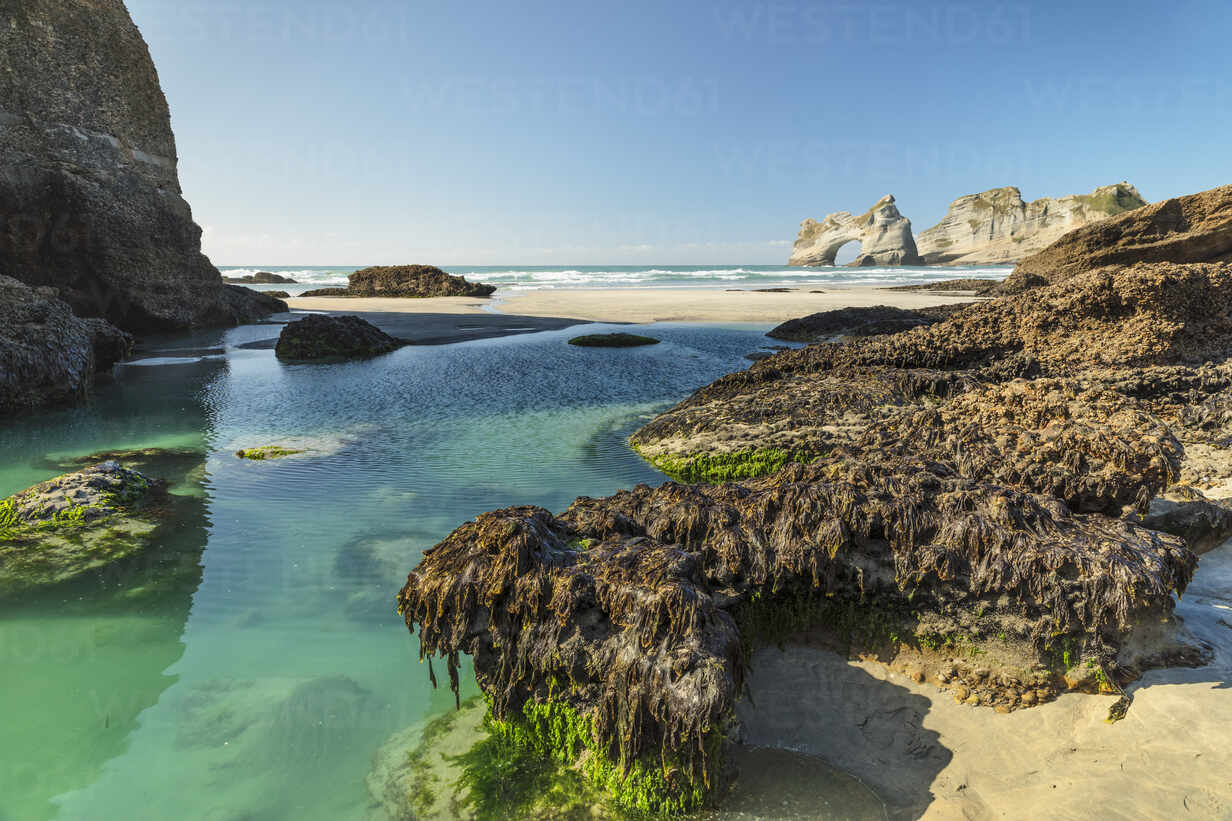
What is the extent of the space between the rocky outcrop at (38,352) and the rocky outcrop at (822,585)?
1186 cm

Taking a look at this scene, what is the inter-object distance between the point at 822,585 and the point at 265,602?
14.1ft

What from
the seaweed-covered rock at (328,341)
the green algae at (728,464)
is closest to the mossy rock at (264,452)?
the green algae at (728,464)

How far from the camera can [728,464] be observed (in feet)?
24.6

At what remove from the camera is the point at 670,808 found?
275 centimetres

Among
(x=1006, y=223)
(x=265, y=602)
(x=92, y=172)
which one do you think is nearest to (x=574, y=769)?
(x=265, y=602)

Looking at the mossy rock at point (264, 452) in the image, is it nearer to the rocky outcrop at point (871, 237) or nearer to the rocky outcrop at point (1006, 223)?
the rocky outcrop at point (1006, 223)

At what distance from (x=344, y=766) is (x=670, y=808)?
1.79 meters

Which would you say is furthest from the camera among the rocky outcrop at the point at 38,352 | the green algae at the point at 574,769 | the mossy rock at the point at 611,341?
the mossy rock at the point at 611,341

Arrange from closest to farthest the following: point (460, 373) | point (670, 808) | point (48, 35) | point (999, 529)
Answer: point (670, 808), point (999, 529), point (460, 373), point (48, 35)

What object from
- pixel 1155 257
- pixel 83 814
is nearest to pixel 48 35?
pixel 83 814

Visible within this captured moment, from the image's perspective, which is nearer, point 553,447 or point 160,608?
point 160,608

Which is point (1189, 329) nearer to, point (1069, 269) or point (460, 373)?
point (460, 373)

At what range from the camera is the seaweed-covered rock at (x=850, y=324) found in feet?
55.7

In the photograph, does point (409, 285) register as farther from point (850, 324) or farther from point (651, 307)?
point (850, 324)
